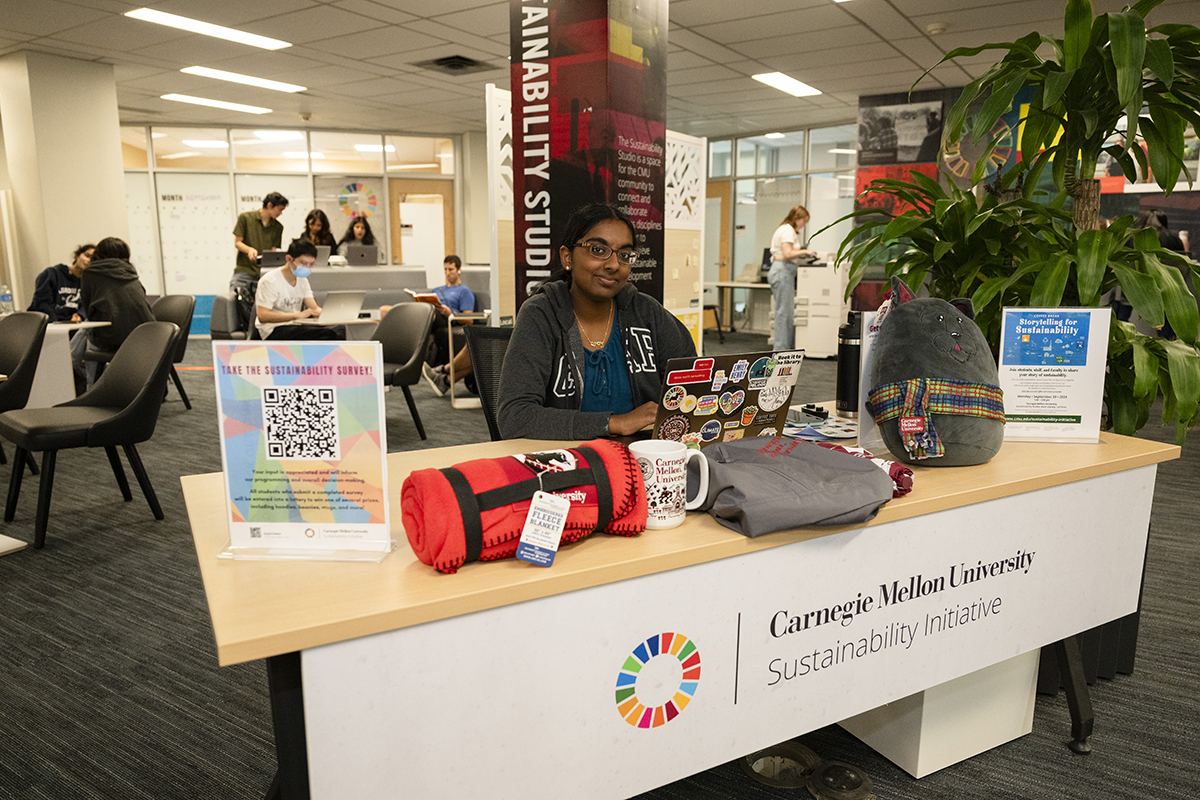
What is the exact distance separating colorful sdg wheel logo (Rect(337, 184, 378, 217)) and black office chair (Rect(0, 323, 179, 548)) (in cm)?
821

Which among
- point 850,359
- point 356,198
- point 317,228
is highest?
point 356,198

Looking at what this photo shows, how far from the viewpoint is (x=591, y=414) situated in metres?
1.95

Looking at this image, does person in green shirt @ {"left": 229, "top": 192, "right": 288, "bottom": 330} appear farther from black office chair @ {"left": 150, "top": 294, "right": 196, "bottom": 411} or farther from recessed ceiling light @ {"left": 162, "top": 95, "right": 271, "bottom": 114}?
black office chair @ {"left": 150, "top": 294, "right": 196, "bottom": 411}

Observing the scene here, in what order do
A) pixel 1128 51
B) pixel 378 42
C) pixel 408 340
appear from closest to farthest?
pixel 1128 51 → pixel 408 340 → pixel 378 42

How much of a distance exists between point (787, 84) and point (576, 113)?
5.46 meters

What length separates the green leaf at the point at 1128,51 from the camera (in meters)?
1.71

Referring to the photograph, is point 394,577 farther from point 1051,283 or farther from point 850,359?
point 1051,283

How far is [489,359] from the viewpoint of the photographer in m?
2.33

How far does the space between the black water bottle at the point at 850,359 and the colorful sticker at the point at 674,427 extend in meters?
0.56

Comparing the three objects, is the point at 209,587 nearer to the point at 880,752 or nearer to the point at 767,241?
the point at 880,752

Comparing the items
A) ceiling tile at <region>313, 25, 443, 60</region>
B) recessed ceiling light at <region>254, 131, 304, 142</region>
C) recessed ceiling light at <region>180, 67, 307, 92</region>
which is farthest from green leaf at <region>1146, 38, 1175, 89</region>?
recessed ceiling light at <region>254, 131, 304, 142</region>

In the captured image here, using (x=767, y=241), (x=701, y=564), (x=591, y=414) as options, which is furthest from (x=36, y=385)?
(x=767, y=241)

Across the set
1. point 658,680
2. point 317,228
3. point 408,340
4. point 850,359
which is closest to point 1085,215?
point 850,359

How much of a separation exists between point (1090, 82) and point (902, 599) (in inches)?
54.7
